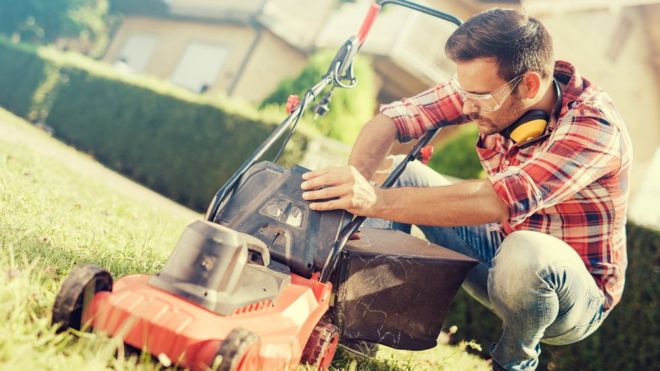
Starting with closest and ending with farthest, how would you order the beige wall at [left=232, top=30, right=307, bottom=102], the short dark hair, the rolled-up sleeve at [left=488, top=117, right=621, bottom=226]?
the rolled-up sleeve at [left=488, top=117, right=621, bottom=226]
the short dark hair
the beige wall at [left=232, top=30, right=307, bottom=102]

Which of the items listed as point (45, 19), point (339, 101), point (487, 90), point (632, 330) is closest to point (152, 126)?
point (339, 101)

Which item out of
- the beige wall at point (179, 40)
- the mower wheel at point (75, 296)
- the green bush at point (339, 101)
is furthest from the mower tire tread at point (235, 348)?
the beige wall at point (179, 40)

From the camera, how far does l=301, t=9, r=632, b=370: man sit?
2000mm

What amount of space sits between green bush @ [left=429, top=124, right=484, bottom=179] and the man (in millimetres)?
5522

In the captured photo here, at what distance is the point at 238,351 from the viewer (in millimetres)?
1407

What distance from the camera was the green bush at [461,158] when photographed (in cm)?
814

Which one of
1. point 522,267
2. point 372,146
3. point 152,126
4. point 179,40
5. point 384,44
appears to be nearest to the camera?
point 522,267

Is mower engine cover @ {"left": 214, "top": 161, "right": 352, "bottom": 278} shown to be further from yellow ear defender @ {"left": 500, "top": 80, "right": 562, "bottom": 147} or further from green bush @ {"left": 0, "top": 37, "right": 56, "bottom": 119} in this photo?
green bush @ {"left": 0, "top": 37, "right": 56, "bottom": 119}

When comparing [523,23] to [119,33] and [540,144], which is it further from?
[119,33]

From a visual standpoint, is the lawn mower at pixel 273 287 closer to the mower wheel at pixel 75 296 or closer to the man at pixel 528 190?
the mower wheel at pixel 75 296

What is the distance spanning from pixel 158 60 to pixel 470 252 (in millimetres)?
16567

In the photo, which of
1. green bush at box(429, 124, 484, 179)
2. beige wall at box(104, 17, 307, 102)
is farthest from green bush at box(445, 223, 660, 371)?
beige wall at box(104, 17, 307, 102)

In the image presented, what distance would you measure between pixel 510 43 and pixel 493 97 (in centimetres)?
22

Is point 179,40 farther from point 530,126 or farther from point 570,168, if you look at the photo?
point 570,168
